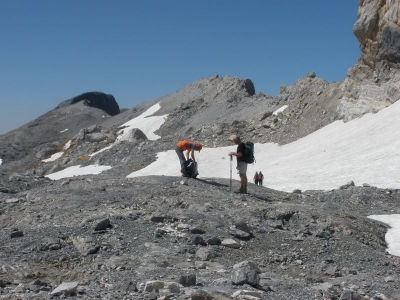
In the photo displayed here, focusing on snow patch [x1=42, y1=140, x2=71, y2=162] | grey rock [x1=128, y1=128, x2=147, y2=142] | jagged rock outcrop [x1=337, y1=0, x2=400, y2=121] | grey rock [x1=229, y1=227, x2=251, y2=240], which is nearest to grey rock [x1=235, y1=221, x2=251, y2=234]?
grey rock [x1=229, y1=227, x2=251, y2=240]

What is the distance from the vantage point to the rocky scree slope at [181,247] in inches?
343

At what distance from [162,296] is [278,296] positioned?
6.57 feet

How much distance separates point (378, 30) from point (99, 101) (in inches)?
4121

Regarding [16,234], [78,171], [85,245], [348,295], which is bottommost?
[348,295]

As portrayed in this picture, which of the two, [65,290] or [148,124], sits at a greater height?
[148,124]

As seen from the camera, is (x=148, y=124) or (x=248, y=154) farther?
(x=148, y=124)

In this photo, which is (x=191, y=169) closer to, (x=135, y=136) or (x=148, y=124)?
(x=135, y=136)

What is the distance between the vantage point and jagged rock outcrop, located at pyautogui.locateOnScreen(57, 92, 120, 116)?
12682 cm

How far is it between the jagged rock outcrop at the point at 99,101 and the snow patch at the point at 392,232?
366 feet

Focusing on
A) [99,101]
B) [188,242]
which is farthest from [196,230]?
[99,101]

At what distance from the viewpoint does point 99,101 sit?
13988 centimetres

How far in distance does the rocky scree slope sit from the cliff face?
29.0 metres

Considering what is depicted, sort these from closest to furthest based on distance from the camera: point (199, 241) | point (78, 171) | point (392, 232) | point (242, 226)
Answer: point (199, 241)
point (242, 226)
point (392, 232)
point (78, 171)

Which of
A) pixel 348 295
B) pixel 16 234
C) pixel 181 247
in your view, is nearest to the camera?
pixel 348 295
